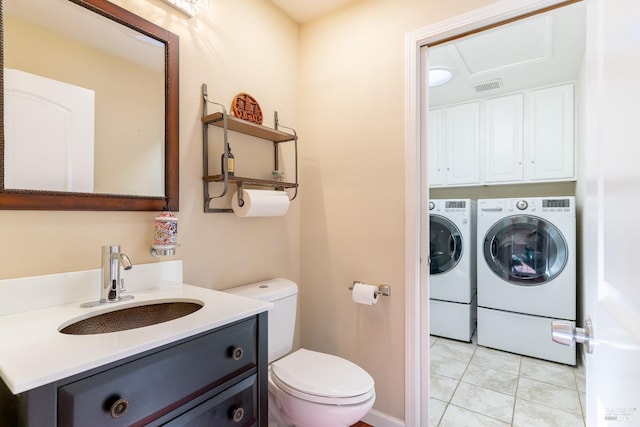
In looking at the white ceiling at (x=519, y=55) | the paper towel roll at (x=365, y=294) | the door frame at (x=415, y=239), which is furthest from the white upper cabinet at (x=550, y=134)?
the paper towel roll at (x=365, y=294)

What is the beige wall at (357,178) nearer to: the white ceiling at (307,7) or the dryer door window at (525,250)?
the white ceiling at (307,7)

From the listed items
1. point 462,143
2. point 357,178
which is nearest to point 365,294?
point 357,178

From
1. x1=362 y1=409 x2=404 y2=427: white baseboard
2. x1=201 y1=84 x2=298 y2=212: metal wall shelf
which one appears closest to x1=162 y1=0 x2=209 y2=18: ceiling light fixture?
x1=201 y1=84 x2=298 y2=212: metal wall shelf

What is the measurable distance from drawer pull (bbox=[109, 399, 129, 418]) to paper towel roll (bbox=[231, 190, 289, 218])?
0.94m

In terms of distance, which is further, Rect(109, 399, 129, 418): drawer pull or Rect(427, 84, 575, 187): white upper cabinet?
Rect(427, 84, 575, 187): white upper cabinet

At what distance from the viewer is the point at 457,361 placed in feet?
8.49

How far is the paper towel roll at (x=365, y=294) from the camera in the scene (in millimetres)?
1691

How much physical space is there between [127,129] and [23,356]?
86 cm

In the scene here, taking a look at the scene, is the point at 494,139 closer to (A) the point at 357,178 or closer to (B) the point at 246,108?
(A) the point at 357,178

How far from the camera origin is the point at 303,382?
4.39ft

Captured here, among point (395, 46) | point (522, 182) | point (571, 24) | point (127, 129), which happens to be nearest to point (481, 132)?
point (522, 182)

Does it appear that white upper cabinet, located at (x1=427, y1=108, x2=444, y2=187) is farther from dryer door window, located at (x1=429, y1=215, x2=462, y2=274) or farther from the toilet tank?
the toilet tank

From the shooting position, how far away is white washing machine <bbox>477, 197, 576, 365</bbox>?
2504mm

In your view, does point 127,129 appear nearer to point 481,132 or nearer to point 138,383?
point 138,383
